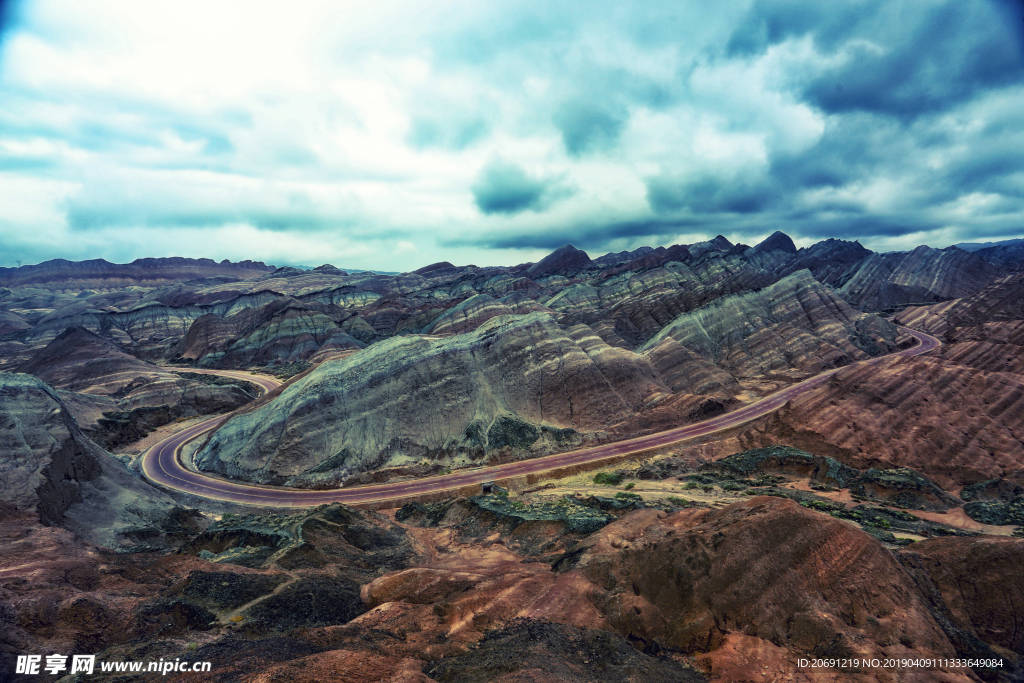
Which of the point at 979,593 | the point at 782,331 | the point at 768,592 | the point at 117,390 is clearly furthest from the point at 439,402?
the point at 782,331

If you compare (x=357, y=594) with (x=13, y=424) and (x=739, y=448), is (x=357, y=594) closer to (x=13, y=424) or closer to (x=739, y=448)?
(x=13, y=424)

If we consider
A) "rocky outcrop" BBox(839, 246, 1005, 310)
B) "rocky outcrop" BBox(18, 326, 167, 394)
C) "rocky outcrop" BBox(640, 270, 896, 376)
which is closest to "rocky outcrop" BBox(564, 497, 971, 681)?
"rocky outcrop" BBox(640, 270, 896, 376)

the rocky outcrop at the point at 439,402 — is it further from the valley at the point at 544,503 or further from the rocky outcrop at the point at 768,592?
the rocky outcrop at the point at 768,592

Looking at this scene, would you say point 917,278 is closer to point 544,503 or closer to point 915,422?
point 915,422

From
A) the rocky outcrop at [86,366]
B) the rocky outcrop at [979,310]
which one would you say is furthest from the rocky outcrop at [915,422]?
the rocky outcrop at [86,366]

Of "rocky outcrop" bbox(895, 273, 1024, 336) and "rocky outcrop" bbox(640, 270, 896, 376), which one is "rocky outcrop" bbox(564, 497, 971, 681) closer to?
"rocky outcrop" bbox(640, 270, 896, 376)
